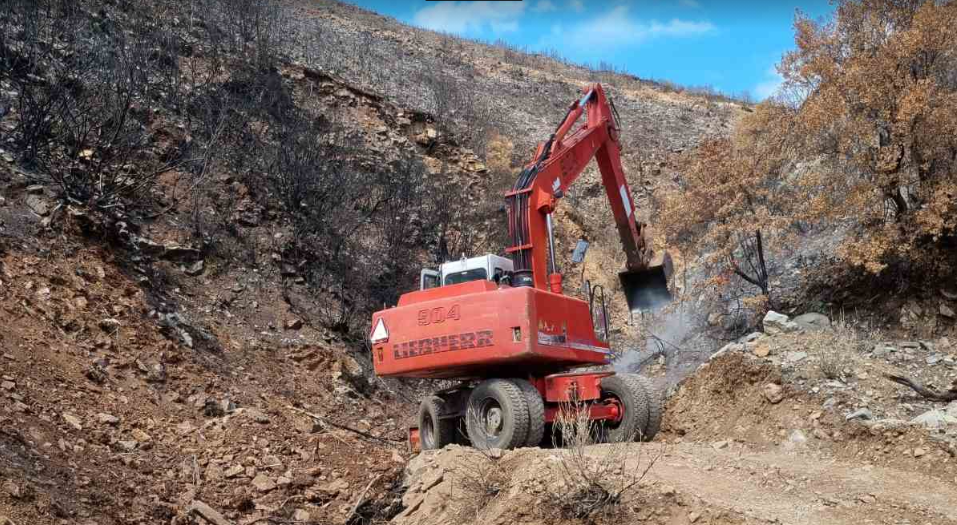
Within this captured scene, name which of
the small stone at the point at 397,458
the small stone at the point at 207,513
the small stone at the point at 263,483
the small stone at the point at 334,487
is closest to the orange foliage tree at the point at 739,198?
the small stone at the point at 397,458

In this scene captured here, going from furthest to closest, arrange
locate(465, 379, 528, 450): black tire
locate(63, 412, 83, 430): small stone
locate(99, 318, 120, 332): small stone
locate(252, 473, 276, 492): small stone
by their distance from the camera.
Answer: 1. locate(99, 318, 120, 332): small stone
2. locate(465, 379, 528, 450): black tire
3. locate(252, 473, 276, 492): small stone
4. locate(63, 412, 83, 430): small stone

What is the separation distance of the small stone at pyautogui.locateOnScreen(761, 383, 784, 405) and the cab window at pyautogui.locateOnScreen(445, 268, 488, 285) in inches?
141

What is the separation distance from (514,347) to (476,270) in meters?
1.64

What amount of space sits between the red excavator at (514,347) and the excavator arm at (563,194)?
2cm

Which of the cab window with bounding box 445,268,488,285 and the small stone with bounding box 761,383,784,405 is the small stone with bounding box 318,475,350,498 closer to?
the cab window with bounding box 445,268,488,285

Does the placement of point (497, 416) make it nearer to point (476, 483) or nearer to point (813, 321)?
point (476, 483)

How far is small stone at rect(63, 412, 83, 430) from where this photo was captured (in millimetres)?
6629

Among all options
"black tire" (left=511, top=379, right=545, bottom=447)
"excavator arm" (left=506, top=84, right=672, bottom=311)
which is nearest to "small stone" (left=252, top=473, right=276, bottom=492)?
"black tire" (left=511, top=379, right=545, bottom=447)

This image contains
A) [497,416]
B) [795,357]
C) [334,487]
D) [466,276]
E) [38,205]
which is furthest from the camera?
[38,205]

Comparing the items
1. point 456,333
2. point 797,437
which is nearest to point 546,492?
point 456,333

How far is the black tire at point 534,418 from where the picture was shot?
24.6ft

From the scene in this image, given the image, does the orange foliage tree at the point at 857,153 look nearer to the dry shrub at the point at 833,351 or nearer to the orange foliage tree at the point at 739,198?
the orange foliage tree at the point at 739,198

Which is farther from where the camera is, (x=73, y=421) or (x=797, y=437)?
(x=797, y=437)

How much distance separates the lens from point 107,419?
277 inches
